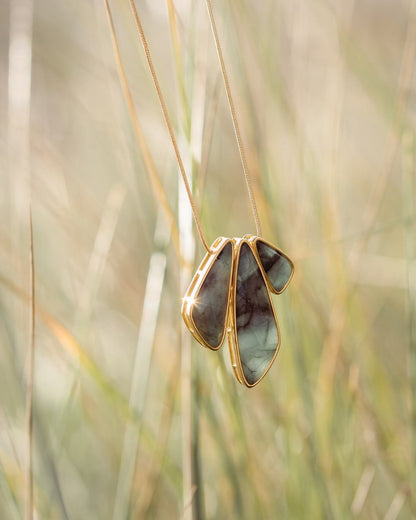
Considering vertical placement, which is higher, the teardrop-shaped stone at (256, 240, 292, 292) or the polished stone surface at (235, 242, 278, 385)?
the teardrop-shaped stone at (256, 240, 292, 292)

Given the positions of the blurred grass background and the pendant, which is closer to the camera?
the pendant

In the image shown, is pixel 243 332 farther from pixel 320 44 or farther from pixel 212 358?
pixel 320 44

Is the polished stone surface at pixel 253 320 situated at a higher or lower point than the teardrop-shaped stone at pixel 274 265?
lower

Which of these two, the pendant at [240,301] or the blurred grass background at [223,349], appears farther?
the blurred grass background at [223,349]

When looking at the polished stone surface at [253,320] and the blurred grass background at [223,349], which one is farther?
the blurred grass background at [223,349]
